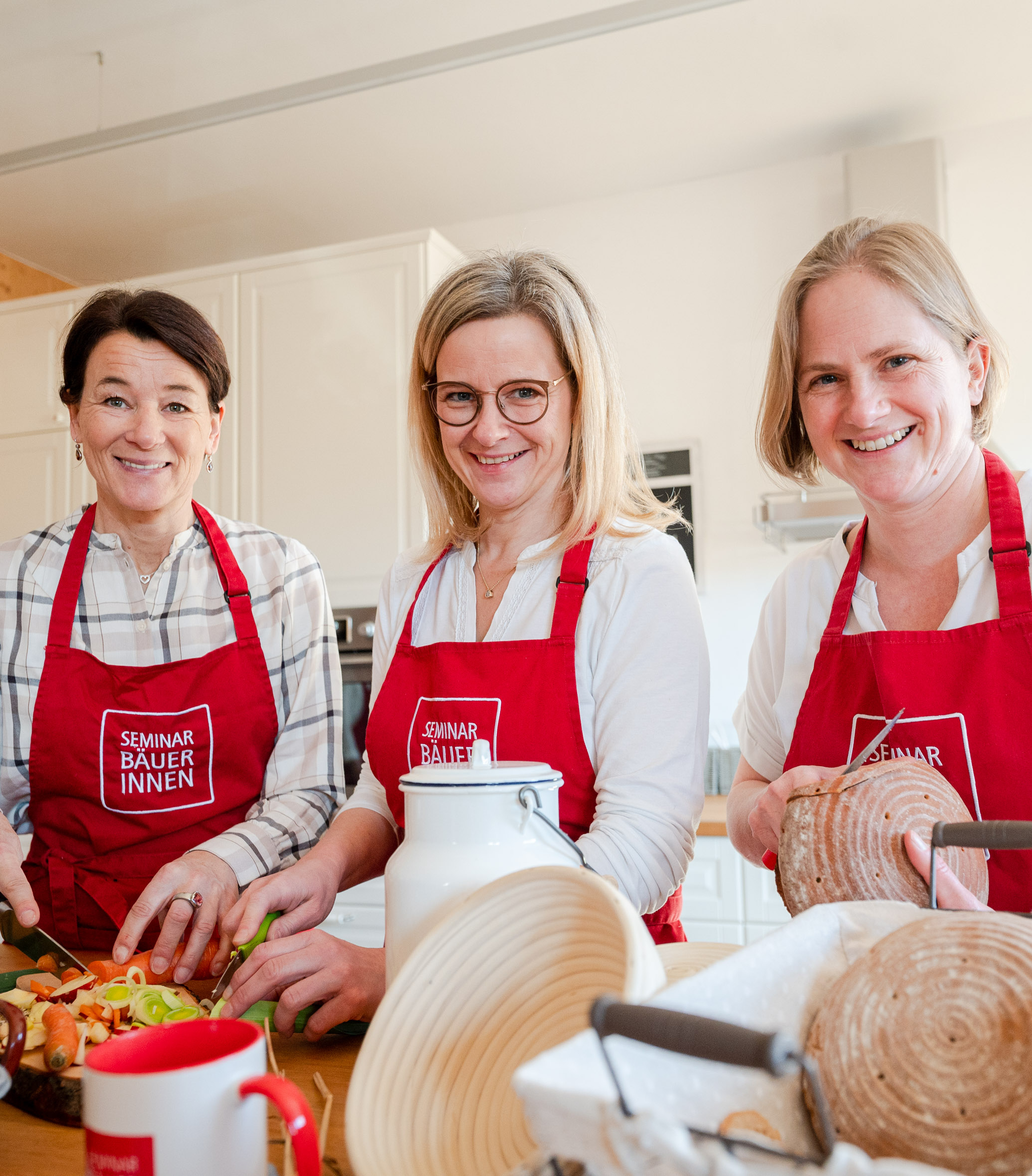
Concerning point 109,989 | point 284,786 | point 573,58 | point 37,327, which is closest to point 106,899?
point 284,786

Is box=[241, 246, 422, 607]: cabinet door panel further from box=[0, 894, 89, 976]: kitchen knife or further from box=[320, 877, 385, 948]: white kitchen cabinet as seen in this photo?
box=[0, 894, 89, 976]: kitchen knife

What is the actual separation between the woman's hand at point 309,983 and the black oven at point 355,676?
5.83ft

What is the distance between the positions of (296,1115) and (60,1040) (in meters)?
0.31

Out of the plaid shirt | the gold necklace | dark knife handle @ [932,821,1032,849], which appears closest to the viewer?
dark knife handle @ [932,821,1032,849]

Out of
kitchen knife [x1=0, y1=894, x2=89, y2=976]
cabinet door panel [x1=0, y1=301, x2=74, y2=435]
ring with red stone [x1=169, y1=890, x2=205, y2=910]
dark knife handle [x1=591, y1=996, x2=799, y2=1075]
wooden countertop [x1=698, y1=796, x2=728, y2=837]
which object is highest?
cabinet door panel [x1=0, y1=301, x2=74, y2=435]

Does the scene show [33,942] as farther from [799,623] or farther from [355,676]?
[355,676]

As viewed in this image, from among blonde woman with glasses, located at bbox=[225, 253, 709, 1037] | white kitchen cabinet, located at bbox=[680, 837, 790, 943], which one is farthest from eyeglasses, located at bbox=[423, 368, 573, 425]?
white kitchen cabinet, located at bbox=[680, 837, 790, 943]

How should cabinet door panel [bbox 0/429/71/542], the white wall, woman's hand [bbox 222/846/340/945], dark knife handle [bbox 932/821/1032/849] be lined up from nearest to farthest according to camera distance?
1. dark knife handle [bbox 932/821/1032/849]
2. woman's hand [bbox 222/846/340/945]
3. the white wall
4. cabinet door panel [bbox 0/429/71/542]

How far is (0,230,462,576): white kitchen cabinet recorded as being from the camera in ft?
10.3

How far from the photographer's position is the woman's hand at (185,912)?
941 millimetres

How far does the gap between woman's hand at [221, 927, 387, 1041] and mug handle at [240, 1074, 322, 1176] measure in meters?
0.30

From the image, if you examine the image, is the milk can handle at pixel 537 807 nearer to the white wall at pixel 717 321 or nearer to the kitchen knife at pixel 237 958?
the kitchen knife at pixel 237 958

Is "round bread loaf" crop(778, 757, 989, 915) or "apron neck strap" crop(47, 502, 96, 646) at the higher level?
"apron neck strap" crop(47, 502, 96, 646)

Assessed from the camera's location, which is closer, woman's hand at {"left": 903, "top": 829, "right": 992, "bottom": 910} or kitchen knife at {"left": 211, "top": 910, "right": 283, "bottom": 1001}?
woman's hand at {"left": 903, "top": 829, "right": 992, "bottom": 910}
